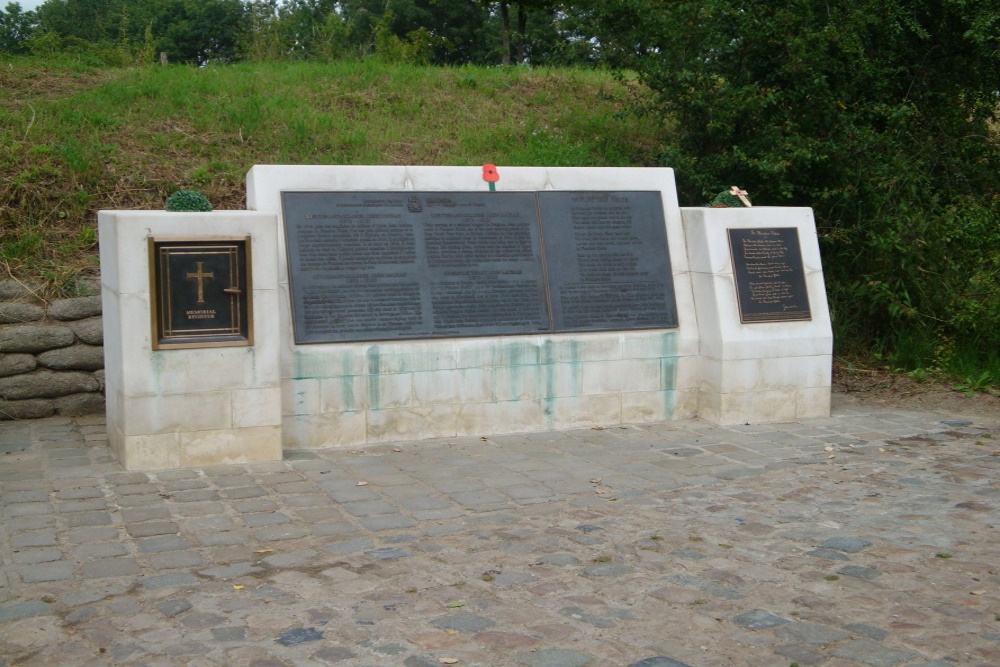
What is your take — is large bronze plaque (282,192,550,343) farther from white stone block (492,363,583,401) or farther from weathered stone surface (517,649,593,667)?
weathered stone surface (517,649,593,667)

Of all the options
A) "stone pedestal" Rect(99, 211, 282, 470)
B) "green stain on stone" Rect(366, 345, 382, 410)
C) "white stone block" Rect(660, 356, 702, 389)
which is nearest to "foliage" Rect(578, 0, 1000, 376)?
"white stone block" Rect(660, 356, 702, 389)

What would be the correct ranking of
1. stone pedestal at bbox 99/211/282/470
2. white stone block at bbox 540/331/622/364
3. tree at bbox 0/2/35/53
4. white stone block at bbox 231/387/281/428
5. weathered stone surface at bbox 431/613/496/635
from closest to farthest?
weathered stone surface at bbox 431/613/496/635 < stone pedestal at bbox 99/211/282/470 < white stone block at bbox 231/387/281/428 < white stone block at bbox 540/331/622/364 < tree at bbox 0/2/35/53

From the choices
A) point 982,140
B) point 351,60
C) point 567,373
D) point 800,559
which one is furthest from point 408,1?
point 800,559

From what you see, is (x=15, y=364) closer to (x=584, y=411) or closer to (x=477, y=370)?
(x=477, y=370)

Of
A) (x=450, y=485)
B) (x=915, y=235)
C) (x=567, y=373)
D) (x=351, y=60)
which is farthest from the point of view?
(x=351, y=60)

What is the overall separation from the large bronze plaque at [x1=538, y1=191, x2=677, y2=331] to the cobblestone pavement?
1046 mm

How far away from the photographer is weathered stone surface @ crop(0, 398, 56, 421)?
8.12m

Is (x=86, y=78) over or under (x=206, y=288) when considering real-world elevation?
over

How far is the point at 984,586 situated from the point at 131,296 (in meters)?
5.06

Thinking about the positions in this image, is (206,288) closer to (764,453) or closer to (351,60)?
(764,453)

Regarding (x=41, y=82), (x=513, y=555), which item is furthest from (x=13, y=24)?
(x=513, y=555)

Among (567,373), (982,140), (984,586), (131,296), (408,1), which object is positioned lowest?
(984,586)

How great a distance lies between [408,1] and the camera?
36.0m

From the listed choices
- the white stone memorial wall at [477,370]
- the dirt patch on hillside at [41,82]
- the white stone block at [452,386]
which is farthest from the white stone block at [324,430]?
the dirt patch on hillside at [41,82]
